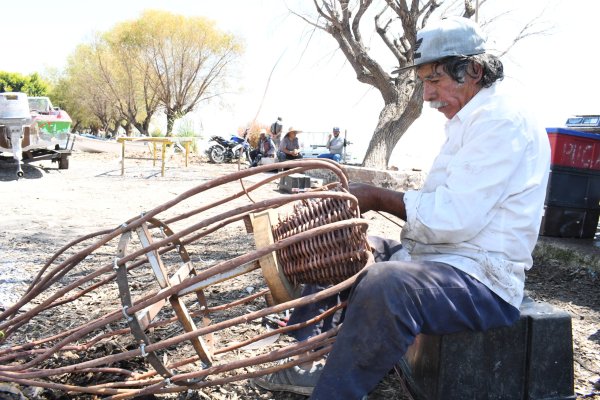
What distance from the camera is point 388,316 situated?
5.01ft

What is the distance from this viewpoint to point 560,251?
15.6ft

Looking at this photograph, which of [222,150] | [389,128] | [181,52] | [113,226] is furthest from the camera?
[181,52]

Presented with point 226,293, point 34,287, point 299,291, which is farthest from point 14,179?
point 299,291

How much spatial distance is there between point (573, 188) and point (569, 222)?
0.34 metres

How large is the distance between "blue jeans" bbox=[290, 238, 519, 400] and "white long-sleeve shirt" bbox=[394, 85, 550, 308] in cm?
10

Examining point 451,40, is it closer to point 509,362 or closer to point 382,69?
point 509,362

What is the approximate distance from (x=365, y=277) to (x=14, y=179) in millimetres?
10003

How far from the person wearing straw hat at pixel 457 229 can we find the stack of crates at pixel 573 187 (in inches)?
144

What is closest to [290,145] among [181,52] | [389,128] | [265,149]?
[389,128]

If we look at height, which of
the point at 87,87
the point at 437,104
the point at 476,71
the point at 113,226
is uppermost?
the point at 87,87

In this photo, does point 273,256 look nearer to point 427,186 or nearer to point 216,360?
point 427,186

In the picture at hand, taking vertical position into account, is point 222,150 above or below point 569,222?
below

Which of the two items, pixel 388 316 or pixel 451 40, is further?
pixel 451 40

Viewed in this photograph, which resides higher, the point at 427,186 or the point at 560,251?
Answer: the point at 427,186
